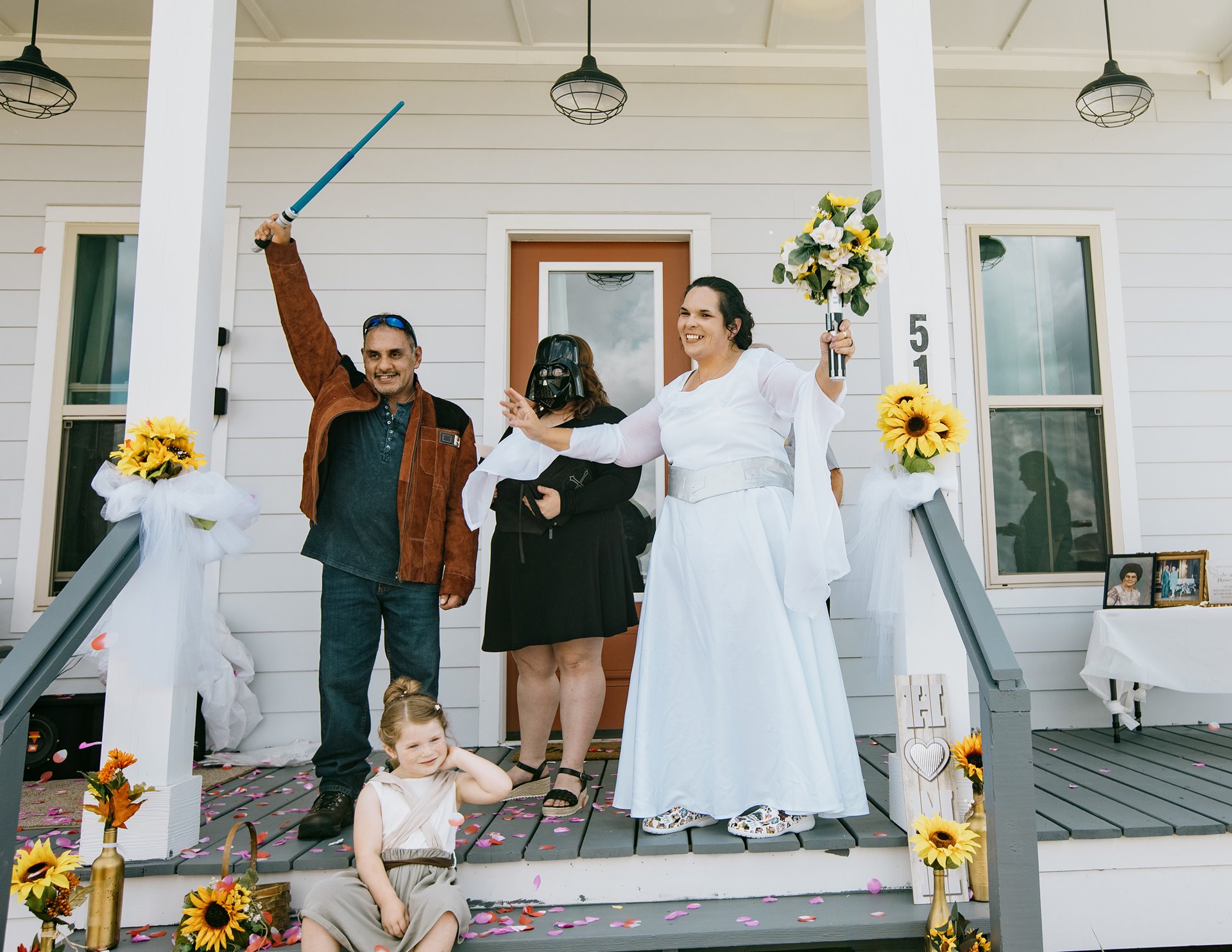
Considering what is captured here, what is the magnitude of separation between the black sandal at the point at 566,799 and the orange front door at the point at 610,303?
156cm

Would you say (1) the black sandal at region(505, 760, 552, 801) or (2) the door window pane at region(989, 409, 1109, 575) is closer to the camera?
(1) the black sandal at region(505, 760, 552, 801)

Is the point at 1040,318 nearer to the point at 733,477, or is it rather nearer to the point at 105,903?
the point at 733,477

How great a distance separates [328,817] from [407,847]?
484mm

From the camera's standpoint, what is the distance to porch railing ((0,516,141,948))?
1.99m

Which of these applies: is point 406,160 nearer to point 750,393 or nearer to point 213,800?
point 750,393

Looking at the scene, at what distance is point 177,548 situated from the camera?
247 cm

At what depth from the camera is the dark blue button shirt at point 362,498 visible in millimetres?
2826

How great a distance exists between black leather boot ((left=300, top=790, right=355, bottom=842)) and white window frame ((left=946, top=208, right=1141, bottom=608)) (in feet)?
9.72

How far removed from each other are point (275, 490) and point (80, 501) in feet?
3.12

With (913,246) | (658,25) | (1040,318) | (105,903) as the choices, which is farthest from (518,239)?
(105,903)

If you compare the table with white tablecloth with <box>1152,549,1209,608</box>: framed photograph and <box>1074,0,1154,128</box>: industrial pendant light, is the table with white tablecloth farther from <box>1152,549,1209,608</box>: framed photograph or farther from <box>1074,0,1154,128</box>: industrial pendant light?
<box>1074,0,1154,128</box>: industrial pendant light

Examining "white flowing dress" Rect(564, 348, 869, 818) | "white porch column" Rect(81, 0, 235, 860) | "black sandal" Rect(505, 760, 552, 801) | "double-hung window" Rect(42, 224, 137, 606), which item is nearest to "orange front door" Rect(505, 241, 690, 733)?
"black sandal" Rect(505, 760, 552, 801)

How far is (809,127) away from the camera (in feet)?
14.2

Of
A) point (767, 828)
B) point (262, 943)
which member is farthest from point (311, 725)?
point (767, 828)
